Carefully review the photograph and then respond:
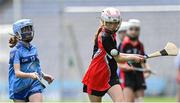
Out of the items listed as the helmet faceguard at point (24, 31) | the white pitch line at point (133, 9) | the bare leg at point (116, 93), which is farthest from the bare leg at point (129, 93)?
the white pitch line at point (133, 9)

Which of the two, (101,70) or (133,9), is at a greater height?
(101,70)

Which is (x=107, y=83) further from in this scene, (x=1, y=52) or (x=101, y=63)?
(x=1, y=52)

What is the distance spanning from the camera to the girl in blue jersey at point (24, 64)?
34.7 feet

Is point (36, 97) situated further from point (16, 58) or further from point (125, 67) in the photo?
point (125, 67)

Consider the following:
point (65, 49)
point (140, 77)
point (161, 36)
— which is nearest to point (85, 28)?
point (65, 49)

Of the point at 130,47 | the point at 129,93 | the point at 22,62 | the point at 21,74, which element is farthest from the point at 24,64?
the point at 129,93

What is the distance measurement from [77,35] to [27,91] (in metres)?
11.7

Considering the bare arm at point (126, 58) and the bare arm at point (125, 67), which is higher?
the bare arm at point (126, 58)

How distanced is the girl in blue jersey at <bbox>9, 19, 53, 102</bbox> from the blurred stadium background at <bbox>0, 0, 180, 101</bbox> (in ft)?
32.5

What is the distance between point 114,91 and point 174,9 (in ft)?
33.9

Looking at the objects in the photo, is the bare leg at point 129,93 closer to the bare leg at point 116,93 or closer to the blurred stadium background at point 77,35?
the bare leg at point 116,93

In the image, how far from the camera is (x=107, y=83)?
11125 millimetres

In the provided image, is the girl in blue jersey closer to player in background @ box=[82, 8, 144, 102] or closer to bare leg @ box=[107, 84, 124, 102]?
player in background @ box=[82, 8, 144, 102]

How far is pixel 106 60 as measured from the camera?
11062 mm
